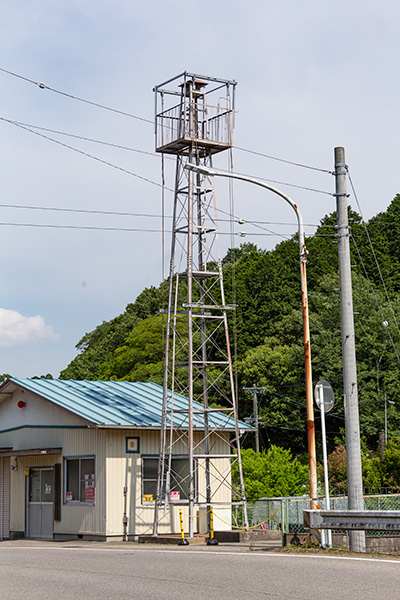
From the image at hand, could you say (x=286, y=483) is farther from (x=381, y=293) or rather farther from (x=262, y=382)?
(x=381, y=293)

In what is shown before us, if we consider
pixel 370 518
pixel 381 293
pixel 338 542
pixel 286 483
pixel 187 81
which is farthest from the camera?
pixel 381 293

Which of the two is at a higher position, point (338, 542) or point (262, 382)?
point (262, 382)

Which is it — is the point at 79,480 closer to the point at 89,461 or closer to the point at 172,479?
the point at 89,461

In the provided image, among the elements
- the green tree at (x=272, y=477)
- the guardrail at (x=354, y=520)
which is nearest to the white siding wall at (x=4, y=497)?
the green tree at (x=272, y=477)

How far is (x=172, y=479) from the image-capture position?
Result: 25.8 metres

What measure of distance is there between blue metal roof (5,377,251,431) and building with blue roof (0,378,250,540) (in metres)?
0.04

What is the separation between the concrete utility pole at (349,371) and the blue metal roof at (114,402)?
923cm

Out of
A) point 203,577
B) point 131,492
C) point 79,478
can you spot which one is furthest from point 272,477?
point 203,577

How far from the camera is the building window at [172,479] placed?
25.1 meters

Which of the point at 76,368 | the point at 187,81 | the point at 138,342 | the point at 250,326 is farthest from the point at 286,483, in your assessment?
the point at 76,368

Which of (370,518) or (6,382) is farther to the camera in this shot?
(6,382)

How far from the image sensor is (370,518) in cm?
1431

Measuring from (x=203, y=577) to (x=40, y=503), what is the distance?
54.9 ft

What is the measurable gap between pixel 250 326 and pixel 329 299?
7.84 m
